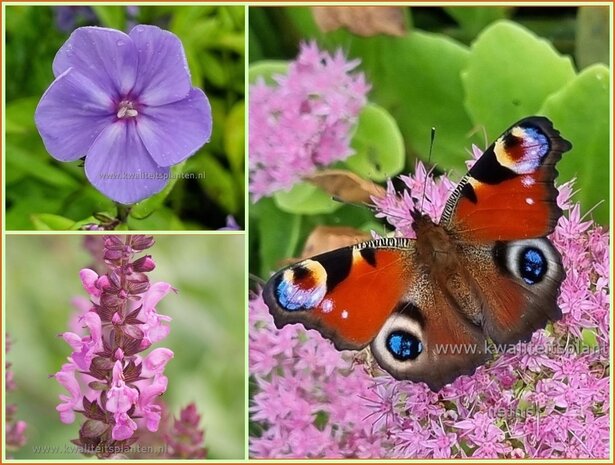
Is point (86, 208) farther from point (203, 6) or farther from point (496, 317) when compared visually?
point (496, 317)

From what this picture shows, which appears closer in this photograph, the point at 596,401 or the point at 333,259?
the point at 333,259

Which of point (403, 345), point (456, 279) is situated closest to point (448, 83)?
point (456, 279)

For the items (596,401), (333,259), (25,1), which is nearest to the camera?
(333,259)

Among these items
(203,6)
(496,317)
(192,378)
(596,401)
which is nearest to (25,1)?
(203,6)

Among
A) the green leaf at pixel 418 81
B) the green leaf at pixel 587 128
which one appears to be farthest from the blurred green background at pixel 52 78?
the green leaf at pixel 587 128

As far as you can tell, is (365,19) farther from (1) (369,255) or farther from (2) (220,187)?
(1) (369,255)

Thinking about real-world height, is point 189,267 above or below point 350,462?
above

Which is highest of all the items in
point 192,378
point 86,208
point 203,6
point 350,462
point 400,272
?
point 203,6
